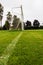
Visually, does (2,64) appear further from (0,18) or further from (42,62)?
(0,18)

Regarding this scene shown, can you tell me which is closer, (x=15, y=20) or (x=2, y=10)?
(x=2, y=10)

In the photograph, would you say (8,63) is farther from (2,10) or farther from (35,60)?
(2,10)

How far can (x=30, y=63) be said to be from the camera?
7.35 metres

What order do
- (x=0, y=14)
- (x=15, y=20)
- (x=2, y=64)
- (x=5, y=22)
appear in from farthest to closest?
(x=15, y=20) < (x=5, y=22) < (x=0, y=14) < (x=2, y=64)

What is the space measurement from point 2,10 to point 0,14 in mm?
2157

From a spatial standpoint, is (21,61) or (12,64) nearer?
(12,64)

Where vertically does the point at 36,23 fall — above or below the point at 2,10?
below

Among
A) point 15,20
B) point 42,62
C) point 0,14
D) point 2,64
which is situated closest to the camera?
point 2,64

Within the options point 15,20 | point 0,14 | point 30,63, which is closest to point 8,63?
point 30,63

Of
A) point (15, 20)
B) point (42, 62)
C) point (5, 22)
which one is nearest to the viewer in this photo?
point (42, 62)

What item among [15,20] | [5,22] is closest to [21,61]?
[5,22]

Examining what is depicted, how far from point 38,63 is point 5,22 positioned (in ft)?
358

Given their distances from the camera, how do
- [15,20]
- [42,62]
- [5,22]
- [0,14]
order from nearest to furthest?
[42,62] < [0,14] < [5,22] < [15,20]

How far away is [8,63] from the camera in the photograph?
7312mm
